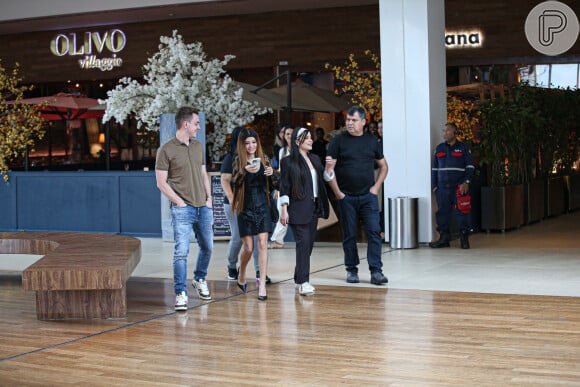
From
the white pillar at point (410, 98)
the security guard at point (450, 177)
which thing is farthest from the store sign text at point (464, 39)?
the security guard at point (450, 177)

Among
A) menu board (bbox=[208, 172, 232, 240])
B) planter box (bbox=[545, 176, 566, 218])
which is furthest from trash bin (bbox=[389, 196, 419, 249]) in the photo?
planter box (bbox=[545, 176, 566, 218])

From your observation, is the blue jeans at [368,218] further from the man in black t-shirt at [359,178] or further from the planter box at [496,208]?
the planter box at [496,208]

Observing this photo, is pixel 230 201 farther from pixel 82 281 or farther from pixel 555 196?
pixel 555 196

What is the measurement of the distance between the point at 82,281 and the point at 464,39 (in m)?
12.6

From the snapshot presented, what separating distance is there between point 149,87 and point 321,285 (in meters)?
6.15

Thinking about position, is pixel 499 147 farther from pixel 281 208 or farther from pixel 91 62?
pixel 91 62

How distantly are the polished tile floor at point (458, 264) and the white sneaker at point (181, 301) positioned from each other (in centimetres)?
187

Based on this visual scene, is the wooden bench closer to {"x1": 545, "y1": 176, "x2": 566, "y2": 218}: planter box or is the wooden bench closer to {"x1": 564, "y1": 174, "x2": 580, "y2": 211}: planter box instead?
{"x1": 545, "y1": 176, "x2": 566, "y2": 218}: planter box

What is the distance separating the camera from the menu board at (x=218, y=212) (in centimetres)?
1432

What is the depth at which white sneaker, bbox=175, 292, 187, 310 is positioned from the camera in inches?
337

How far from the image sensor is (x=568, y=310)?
26.6 feet

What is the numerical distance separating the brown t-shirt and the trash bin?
4642 mm

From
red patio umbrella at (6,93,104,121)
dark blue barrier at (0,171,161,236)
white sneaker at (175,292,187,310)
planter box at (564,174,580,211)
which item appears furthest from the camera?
red patio umbrella at (6,93,104,121)

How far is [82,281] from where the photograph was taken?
7.94m
